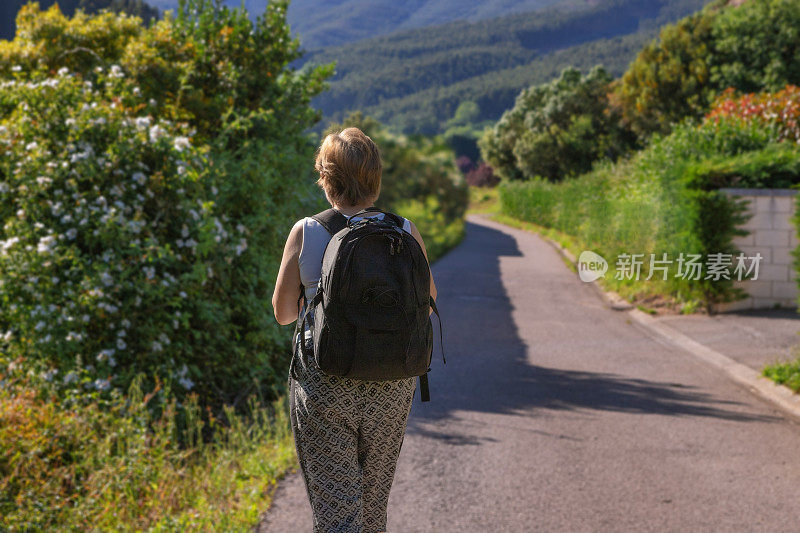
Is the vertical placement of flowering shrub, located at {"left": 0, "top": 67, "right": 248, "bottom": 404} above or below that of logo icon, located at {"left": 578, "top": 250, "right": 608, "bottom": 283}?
above

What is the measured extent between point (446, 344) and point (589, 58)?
11051 cm

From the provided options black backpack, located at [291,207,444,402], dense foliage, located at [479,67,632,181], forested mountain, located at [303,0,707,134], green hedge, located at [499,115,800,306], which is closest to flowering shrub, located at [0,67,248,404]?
black backpack, located at [291,207,444,402]

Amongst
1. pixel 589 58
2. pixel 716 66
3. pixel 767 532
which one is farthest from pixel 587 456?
pixel 589 58

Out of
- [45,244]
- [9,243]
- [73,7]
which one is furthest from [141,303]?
[73,7]

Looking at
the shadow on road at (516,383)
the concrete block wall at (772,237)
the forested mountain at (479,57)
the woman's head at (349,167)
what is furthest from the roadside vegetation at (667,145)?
the forested mountain at (479,57)

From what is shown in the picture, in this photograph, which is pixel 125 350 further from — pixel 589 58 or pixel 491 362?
pixel 589 58

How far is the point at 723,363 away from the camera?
30.7 ft

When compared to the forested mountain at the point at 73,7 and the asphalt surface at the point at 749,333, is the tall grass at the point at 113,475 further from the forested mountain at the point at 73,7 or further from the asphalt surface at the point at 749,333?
the forested mountain at the point at 73,7

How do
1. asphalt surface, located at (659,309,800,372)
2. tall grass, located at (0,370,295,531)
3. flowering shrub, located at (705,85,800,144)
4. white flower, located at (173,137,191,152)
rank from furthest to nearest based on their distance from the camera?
flowering shrub, located at (705,85,800,144) < asphalt surface, located at (659,309,800,372) < white flower, located at (173,137,191,152) < tall grass, located at (0,370,295,531)

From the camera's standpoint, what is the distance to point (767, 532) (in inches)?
175

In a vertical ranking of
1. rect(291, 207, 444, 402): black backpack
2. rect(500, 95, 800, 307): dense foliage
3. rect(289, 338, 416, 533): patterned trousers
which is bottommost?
rect(500, 95, 800, 307): dense foliage

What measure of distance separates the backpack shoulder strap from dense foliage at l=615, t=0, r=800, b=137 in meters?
31.7

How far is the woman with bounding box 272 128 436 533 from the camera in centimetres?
285

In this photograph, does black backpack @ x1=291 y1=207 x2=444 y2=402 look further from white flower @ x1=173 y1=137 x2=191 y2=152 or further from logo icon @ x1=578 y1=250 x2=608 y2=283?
logo icon @ x1=578 y1=250 x2=608 y2=283
